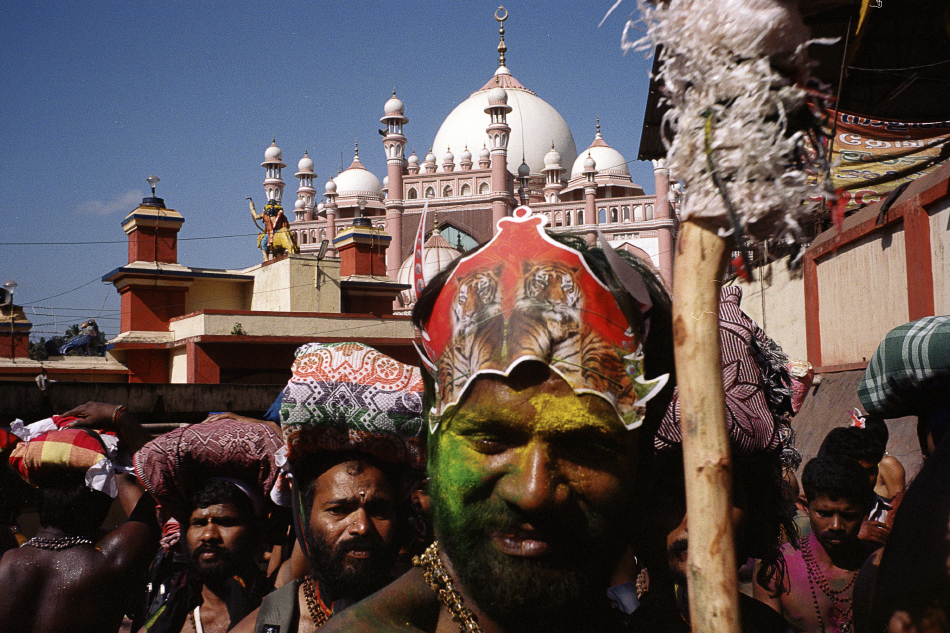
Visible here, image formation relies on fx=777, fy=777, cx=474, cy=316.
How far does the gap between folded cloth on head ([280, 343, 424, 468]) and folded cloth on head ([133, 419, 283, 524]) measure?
0.65 meters

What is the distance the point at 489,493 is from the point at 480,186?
2882 centimetres

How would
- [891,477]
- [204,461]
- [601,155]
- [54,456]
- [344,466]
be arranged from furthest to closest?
[601,155], [891,477], [54,456], [204,461], [344,466]

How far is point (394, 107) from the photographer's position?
31906 millimetres

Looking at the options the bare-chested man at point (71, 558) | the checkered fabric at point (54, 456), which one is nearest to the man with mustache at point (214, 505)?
the bare-chested man at point (71, 558)

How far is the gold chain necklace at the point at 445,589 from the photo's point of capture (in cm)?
168

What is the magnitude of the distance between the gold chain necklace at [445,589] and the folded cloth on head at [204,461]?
1786mm

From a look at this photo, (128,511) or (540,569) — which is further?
(128,511)

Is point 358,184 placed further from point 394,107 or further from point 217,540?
point 217,540

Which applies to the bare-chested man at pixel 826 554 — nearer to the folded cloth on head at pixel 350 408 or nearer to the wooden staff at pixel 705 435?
the folded cloth on head at pixel 350 408

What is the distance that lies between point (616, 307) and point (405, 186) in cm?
2992

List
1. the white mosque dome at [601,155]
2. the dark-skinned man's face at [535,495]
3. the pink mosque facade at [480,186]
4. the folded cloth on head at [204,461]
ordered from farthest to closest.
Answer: the white mosque dome at [601,155]
the pink mosque facade at [480,186]
the folded cloth on head at [204,461]
the dark-skinned man's face at [535,495]

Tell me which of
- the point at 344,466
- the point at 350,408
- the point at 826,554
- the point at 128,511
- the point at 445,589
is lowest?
the point at 826,554

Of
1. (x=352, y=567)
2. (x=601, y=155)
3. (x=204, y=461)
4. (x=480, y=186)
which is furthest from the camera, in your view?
(x=601, y=155)

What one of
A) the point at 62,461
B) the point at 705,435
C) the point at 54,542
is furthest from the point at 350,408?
the point at 54,542
